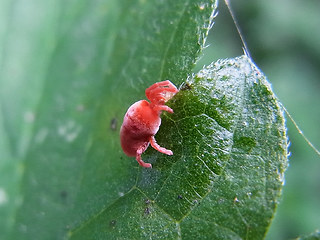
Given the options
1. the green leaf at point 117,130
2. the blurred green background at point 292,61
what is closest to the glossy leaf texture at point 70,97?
the green leaf at point 117,130

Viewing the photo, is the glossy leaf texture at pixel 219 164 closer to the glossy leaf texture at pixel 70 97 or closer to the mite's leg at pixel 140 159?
the mite's leg at pixel 140 159

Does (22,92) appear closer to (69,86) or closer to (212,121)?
(69,86)

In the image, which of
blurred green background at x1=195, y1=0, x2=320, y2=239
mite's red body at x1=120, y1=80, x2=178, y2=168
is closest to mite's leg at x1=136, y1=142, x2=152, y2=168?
mite's red body at x1=120, y1=80, x2=178, y2=168

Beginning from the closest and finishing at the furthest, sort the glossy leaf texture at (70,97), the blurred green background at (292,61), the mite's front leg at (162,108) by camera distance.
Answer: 1. the mite's front leg at (162,108)
2. the glossy leaf texture at (70,97)
3. the blurred green background at (292,61)

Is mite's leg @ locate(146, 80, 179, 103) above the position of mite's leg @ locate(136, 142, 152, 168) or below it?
above

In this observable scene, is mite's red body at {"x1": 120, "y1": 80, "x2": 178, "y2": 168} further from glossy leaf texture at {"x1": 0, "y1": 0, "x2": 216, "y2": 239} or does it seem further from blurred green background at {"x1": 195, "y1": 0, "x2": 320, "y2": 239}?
blurred green background at {"x1": 195, "y1": 0, "x2": 320, "y2": 239}

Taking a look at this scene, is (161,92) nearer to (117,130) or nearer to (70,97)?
(117,130)

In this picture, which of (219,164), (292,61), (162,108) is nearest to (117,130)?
(162,108)
